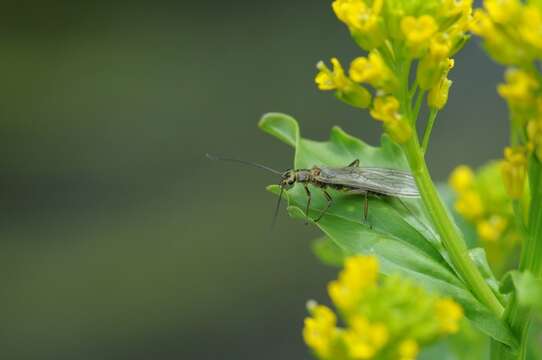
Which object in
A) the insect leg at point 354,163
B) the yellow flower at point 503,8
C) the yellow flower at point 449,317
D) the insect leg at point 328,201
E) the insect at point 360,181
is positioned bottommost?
the yellow flower at point 449,317

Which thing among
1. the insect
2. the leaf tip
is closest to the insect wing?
the insect

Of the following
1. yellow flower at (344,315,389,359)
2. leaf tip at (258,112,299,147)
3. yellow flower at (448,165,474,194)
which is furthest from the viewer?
yellow flower at (448,165,474,194)

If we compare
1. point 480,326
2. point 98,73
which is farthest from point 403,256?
point 98,73

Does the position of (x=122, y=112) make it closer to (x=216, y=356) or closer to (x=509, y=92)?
(x=216, y=356)

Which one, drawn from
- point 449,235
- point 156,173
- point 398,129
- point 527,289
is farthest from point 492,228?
point 156,173

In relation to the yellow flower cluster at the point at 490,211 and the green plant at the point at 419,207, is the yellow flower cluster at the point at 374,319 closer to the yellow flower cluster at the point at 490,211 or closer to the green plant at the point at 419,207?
the green plant at the point at 419,207

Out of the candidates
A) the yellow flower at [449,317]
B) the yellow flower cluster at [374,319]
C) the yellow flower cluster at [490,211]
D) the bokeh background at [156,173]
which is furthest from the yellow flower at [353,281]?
the bokeh background at [156,173]

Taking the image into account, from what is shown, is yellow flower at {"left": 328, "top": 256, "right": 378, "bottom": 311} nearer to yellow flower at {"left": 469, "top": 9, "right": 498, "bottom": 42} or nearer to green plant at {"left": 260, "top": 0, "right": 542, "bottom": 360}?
green plant at {"left": 260, "top": 0, "right": 542, "bottom": 360}
